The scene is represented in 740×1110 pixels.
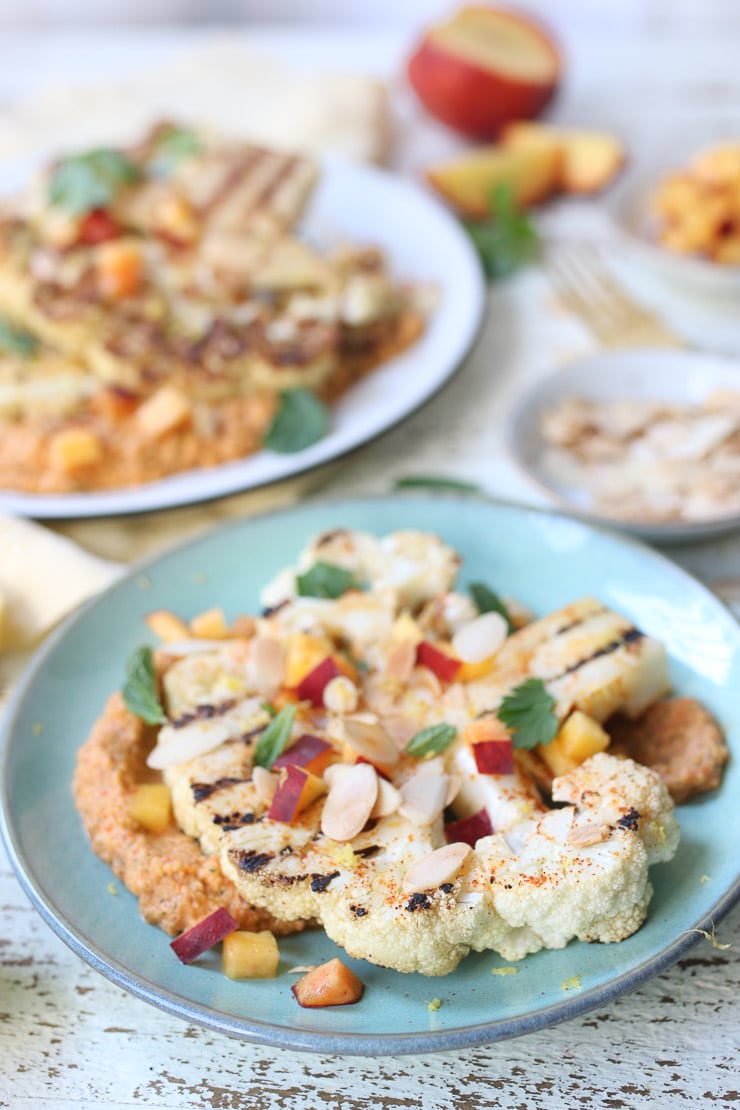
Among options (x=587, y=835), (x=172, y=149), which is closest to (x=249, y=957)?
(x=587, y=835)

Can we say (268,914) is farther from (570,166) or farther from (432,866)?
(570,166)

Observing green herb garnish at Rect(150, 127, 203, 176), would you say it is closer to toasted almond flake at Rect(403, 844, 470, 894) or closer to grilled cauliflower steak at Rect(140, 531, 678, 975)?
grilled cauliflower steak at Rect(140, 531, 678, 975)

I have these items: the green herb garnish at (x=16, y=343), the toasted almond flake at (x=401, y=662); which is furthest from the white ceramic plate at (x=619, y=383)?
the green herb garnish at (x=16, y=343)

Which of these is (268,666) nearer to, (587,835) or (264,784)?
(264,784)

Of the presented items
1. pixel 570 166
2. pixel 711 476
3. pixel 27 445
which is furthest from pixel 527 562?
pixel 570 166

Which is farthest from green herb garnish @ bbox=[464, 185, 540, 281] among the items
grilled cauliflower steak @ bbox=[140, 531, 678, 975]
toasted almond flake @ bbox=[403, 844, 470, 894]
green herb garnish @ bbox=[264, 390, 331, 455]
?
toasted almond flake @ bbox=[403, 844, 470, 894]

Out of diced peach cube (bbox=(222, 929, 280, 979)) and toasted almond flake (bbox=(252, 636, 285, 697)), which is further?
toasted almond flake (bbox=(252, 636, 285, 697))

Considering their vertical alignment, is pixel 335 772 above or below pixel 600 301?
above
